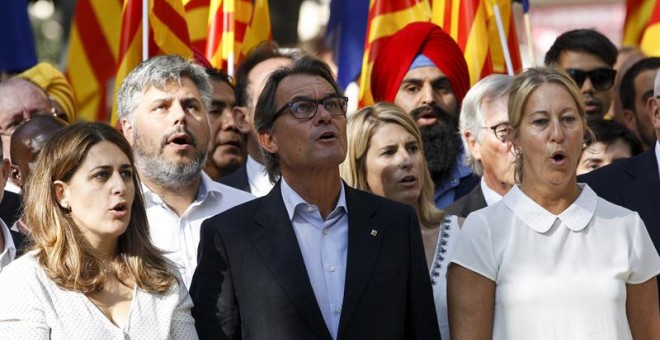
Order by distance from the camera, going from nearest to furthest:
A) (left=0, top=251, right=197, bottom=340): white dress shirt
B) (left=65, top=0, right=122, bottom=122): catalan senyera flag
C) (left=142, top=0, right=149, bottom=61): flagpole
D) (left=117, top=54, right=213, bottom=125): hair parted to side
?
(left=0, top=251, right=197, bottom=340): white dress shirt, (left=117, top=54, right=213, bottom=125): hair parted to side, (left=142, top=0, right=149, bottom=61): flagpole, (left=65, top=0, right=122, bottom=122): catalan senyera flag

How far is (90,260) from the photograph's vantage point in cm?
608

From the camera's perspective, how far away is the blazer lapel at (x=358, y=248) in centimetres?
612

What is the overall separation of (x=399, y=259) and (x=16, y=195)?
2.54 m

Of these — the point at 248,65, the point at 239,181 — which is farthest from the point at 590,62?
the point at 239,181

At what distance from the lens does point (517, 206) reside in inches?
255

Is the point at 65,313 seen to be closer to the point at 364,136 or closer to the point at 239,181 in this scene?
the point at 364,136

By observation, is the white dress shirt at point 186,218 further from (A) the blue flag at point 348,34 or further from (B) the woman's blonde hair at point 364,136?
(A) the blue flag at point 348,34

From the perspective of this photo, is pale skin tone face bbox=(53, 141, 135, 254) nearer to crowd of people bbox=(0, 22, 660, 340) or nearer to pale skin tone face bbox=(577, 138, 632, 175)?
crowd of people bbox=(0, 22, 660, 340)

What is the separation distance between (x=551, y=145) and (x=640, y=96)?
339 centimetres

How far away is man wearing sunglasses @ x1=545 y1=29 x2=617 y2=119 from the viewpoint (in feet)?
31.5

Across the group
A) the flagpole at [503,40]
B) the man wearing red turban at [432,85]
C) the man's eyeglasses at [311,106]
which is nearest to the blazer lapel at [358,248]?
the man's eyeglasses at [311,106]

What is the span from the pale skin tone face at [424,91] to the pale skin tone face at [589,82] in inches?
29.6

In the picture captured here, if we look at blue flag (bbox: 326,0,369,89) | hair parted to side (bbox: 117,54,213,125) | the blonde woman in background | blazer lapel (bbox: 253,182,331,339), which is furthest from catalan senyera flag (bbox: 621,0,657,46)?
blazer lapel (bbox: 253,182,331,339)

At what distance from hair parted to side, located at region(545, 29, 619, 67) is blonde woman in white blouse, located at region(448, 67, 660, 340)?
10.5ft
